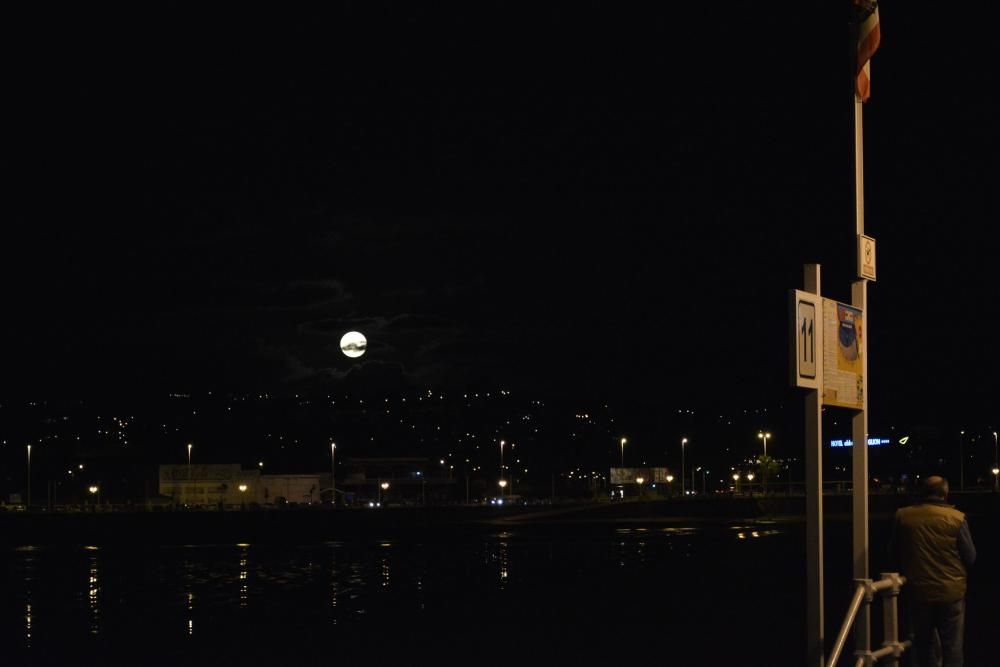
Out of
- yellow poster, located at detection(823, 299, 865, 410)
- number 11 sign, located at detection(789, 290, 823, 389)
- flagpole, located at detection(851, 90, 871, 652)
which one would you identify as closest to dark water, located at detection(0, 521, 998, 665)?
flagpole, located at detection(851, 90, 871, 652)

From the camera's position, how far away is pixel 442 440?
196875 millimetres

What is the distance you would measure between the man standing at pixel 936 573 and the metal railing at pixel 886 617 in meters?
0.14

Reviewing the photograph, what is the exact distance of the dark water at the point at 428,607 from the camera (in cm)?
1603

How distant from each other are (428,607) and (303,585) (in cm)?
590

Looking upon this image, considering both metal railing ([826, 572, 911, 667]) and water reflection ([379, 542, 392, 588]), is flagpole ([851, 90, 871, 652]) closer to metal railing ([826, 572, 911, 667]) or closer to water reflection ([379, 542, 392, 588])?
Answer: metal railing ([826, 572, 911, 667])

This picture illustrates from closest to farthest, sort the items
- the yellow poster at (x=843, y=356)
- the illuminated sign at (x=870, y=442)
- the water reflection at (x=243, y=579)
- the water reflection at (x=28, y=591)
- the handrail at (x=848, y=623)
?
the handrail at (x=848, y=623)
the yellow poster at (x=843, y=356)
the water reflection at (x=28, y=591)
the water reflection at (x=243, y=579)
the illuminated sign at (x=870, y=442)

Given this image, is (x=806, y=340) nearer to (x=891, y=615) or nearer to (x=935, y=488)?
(x=935, y=488)

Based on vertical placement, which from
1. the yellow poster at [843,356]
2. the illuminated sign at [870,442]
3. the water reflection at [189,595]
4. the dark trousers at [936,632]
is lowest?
the illuminated sign at [870,442]

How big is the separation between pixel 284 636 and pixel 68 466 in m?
125

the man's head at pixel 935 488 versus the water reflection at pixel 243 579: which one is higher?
the man's head at pixel 935 488

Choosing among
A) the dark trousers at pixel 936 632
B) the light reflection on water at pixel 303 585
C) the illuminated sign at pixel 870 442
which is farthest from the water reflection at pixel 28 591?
the illuminated sign at pixel 870 442

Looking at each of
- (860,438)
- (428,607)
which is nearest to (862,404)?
(860,438)

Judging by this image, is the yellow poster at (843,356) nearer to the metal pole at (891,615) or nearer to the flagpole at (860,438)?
the flagpole at (860,438)

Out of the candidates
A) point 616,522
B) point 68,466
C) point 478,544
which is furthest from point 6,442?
point 478,544
